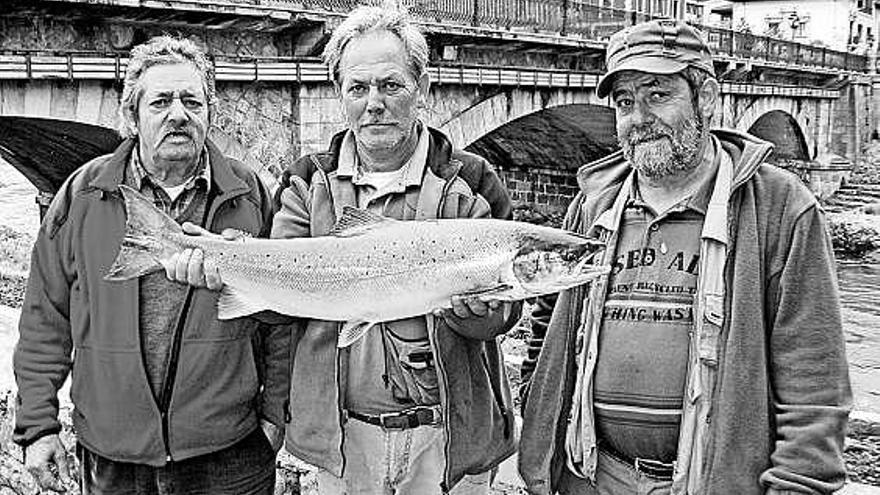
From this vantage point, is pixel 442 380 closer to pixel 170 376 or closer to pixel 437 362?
pixel 437 362

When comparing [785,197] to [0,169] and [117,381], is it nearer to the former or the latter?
[117,381]

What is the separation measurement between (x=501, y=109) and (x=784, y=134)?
21368 mm

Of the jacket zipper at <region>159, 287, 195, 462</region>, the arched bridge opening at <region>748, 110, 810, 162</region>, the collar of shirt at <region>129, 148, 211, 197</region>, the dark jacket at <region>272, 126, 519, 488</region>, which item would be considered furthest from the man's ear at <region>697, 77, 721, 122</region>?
the arched bridge opening at <region>748, 110, 810, 162</region>

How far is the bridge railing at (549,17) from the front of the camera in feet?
47.8

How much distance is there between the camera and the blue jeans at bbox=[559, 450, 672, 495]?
9.63ft

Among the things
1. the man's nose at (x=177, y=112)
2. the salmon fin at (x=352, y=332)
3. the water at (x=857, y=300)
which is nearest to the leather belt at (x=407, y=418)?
the salmon fin at (x=352, y=332)

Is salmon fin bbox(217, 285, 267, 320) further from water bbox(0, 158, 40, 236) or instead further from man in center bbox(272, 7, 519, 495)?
water bbox(0, 158, 40, 236)

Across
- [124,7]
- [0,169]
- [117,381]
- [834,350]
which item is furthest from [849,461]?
[0,169]

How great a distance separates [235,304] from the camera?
10.6ft

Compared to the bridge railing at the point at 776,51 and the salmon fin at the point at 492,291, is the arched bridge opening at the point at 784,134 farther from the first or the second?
the salmon fin at the point at 492,291

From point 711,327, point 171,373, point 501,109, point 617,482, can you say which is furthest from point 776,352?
point 501,109

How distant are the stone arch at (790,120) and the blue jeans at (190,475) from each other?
26.1 meters

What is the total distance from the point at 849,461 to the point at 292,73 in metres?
8.03

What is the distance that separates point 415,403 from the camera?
3.12 meters
